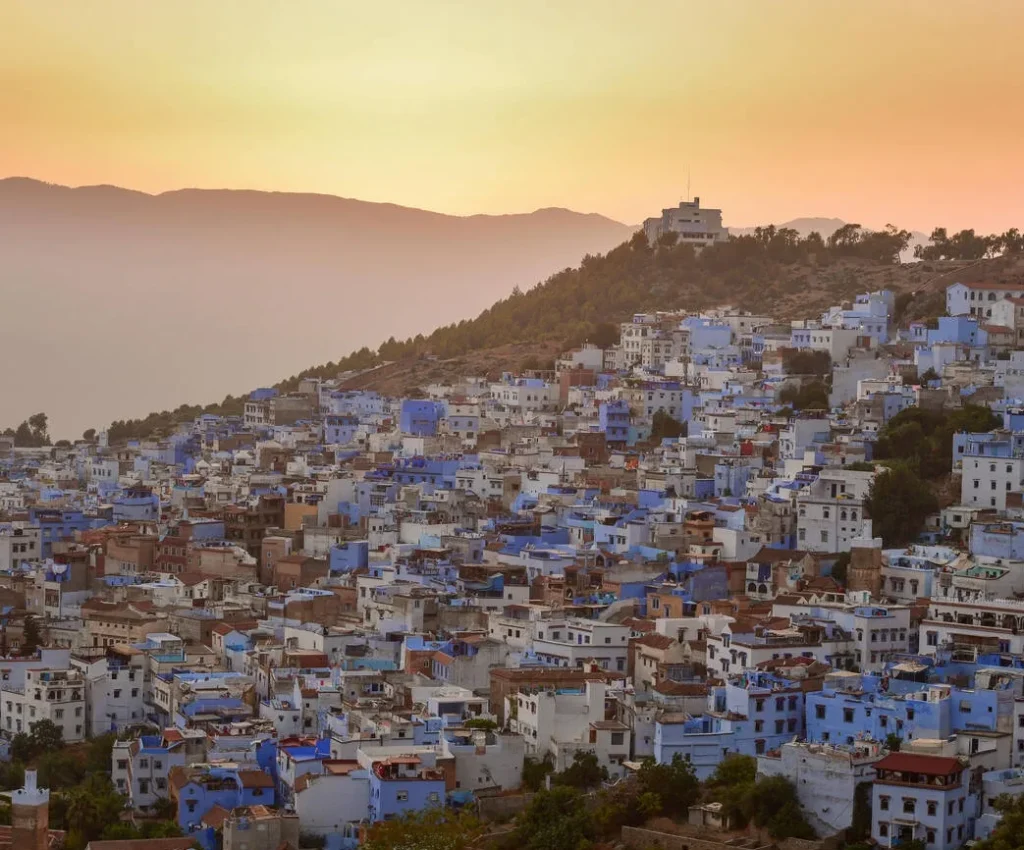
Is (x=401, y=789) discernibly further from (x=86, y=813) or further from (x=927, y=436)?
(x=927, y=436)

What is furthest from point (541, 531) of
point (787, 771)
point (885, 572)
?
point (787, 771)

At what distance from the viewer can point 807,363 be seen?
39469mm

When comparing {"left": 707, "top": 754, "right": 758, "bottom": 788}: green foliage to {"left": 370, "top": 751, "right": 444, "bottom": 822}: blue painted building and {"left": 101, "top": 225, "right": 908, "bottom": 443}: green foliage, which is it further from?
{"left": 101, "top": 225, "right": 908, "bottom": 443}: green foliage

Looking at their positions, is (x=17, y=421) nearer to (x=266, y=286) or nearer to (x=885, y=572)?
(x=266, y=286)

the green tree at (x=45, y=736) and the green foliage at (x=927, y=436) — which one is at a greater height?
the green foliage at (x=927, y=436)

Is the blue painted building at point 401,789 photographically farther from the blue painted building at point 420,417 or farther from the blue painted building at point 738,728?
the blue painted building at point 420,417

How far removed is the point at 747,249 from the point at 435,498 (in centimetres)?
2350

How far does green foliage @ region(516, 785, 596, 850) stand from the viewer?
2003cm

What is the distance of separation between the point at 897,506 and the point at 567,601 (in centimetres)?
467

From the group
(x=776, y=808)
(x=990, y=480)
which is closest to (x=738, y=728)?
(x=776, y=808)

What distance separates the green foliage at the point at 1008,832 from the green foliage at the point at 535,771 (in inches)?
177

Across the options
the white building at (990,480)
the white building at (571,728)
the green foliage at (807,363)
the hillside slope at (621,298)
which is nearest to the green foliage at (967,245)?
the hillside slope at (621,298)

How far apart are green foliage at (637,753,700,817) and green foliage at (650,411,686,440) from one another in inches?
657

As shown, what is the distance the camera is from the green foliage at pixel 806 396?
36.7 metres
